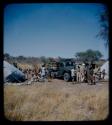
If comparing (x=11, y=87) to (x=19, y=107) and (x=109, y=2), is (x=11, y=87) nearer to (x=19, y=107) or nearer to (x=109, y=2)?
(x=19, y=107)

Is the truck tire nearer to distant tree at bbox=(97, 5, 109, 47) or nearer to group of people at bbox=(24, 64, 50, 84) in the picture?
group of people at bbox=(24, 64, 50, 84)

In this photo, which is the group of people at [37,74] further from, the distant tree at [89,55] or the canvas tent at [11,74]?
the distant tree at [89,55]

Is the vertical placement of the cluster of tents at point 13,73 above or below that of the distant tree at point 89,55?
below

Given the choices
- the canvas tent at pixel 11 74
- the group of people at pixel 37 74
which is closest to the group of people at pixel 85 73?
the group of people at pixel 37 74

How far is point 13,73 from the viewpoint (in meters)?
2.13

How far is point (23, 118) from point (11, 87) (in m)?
0.28

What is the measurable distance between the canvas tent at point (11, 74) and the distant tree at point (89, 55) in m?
0.52

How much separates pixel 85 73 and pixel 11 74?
645mm

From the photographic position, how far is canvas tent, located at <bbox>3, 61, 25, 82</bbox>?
2072mm

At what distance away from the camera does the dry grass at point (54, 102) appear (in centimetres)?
208

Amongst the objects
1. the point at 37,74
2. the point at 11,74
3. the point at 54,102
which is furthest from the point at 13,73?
the point at 54,102

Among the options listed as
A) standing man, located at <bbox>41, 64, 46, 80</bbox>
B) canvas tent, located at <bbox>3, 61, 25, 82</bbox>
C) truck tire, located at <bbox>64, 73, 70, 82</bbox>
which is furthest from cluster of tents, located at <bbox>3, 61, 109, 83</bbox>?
truck tire, located at <bbox>64, 73, 70, 82</bbox>

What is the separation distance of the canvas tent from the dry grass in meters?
0.06

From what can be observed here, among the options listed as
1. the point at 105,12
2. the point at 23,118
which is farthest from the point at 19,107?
the point at 105,12
